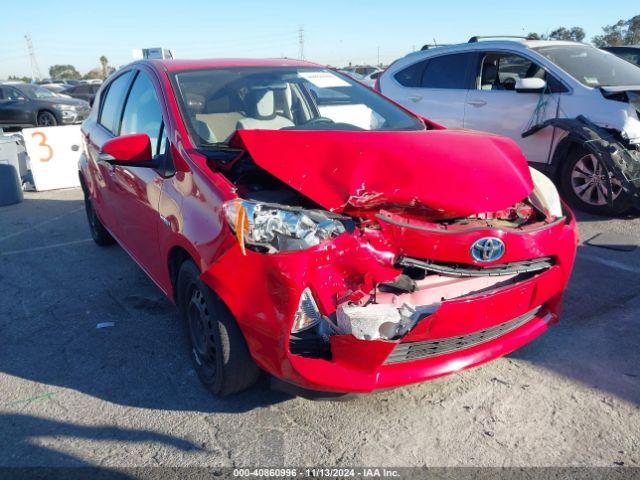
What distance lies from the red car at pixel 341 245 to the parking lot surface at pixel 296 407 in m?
0.30

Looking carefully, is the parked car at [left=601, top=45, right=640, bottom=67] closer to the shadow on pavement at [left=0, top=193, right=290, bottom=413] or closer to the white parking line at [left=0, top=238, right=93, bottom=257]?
the white parking line at [left=0, top=238, right=93, bottom=257]

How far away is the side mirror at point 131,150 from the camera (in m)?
3.21

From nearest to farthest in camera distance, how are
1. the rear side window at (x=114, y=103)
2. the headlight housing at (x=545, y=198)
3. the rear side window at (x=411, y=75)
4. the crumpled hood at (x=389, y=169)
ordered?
the crumpled hood at (x=389, y=169), the headlight housing at (x=545, y=198), the rear side window at (x=114, y=103), the rear side window at (x=411, y=75)

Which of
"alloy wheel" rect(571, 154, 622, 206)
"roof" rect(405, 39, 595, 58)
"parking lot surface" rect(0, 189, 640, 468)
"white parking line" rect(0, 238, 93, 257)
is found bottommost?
"white parking line" rect(0, 238, 93, 257)

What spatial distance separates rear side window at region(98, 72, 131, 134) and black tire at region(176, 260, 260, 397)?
194cm

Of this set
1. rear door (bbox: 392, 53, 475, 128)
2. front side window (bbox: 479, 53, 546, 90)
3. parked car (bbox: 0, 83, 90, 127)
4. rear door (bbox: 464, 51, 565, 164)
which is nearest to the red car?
rear door (bbox: 464, 51, 565, 164)

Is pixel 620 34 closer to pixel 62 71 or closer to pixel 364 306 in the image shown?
pixel 364 306

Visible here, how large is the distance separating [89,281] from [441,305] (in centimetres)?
341

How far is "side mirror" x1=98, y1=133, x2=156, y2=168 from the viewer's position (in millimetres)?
3211

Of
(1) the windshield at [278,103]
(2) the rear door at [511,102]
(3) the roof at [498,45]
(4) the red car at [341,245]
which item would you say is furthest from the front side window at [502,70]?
(4) the red car at [341,245]

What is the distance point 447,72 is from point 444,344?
5725 millimetres

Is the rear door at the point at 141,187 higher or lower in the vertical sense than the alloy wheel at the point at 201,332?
higher

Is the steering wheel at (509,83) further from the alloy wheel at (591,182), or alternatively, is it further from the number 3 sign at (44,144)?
the number 3 sign at (44,144)

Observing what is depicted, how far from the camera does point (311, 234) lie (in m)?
2.44
